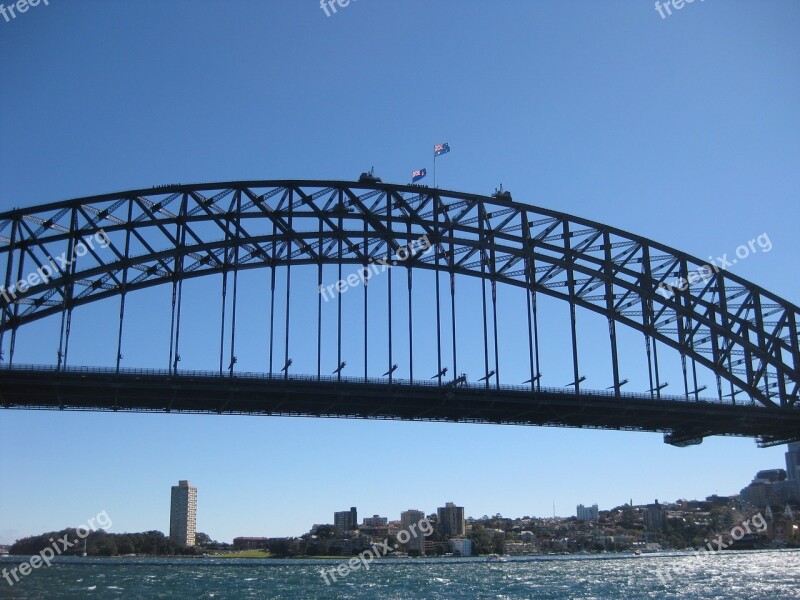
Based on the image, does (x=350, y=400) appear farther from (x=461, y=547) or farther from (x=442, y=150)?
(x=461, y=547)

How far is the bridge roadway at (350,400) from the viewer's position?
5447 centimetres

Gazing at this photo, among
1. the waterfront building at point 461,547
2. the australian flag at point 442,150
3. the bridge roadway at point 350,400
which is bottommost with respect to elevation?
the waterfront building at point 461,547

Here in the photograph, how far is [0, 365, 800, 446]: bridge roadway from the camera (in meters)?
54.5

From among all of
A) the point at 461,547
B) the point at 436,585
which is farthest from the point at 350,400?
the point at 461,547

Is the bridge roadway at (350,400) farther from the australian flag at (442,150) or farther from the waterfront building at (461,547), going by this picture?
the waterfront building at (461,547)

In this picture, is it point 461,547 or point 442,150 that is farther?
point 461,547

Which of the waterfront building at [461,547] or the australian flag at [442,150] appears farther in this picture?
the waterfront building at [461,547]

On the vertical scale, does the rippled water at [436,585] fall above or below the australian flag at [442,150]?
below

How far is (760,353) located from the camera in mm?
74000

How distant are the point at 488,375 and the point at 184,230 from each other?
21.1 metres

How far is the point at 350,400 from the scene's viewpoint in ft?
196

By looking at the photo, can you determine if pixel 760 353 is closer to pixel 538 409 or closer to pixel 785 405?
pixel 785 405

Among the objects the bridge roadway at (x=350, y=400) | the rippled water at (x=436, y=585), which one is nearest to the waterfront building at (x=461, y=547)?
the rippled water at (x=436, y=585)

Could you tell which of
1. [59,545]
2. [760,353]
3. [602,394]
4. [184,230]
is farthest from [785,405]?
[59,545]
